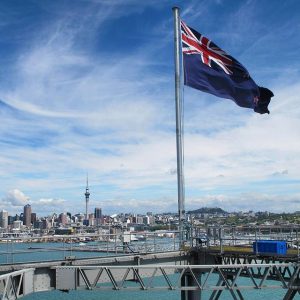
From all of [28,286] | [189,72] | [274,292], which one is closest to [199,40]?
[189,72]

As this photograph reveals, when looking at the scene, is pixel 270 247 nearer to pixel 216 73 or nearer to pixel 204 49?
pixel 216 73

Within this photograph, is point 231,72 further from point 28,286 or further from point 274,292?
point 274,292

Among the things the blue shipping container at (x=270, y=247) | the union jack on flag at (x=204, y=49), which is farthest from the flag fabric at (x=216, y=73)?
the blue shipping container at (x=270, y=247)

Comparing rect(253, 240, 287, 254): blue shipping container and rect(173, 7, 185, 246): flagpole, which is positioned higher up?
rect(173, 7, 185, 246): flagpole

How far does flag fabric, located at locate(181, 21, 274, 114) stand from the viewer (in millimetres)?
27516

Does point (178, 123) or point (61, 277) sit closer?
point (61, 277)

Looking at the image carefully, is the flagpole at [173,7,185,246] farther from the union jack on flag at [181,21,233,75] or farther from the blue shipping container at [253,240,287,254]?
the blue shipping container at [253,240,287,254]

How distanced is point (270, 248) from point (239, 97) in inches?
371

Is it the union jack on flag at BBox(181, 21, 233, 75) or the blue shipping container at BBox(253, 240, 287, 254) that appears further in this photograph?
the union jack on flag at BBox(181, 21, 233, 75)

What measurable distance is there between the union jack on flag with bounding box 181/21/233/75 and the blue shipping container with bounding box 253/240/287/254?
10402 mm

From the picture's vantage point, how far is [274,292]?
201 ft

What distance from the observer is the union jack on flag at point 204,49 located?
27922 millimetres

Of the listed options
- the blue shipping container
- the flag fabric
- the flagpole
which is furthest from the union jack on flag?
the blue shipping container

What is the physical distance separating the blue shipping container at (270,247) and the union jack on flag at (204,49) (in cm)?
1040
